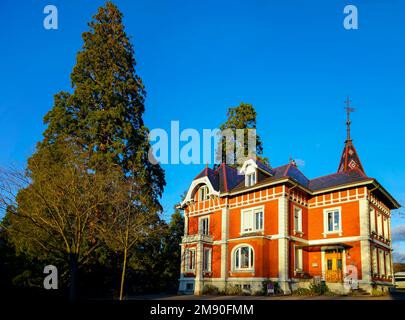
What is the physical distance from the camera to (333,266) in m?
26.0

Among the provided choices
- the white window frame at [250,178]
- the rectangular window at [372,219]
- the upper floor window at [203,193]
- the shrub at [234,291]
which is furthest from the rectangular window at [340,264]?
the upper floor window at [203,193]

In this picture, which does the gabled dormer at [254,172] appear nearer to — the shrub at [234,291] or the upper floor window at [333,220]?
the upper floor window at [333,220]

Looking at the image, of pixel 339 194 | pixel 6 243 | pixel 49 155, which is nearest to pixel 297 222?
pixel 339 194

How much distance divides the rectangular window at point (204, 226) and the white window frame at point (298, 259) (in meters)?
7.43

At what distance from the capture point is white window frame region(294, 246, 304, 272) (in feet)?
86.2

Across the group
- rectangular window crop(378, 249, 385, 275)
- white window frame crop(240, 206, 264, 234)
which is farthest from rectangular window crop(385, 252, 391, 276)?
white window frame crop(240, 206, 264, 234)

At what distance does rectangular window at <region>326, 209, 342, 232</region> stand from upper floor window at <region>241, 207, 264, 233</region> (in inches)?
185

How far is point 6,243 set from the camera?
25.6 metres

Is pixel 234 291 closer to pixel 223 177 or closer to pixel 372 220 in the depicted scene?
pixel 223 177

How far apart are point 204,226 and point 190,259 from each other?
9.61 ft

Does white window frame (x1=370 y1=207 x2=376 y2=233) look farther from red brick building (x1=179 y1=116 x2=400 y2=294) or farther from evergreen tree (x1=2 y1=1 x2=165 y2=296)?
evergreen tree (x1=2 y1=1 x2=165 y2=296)

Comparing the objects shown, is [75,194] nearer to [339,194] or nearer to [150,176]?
[150,176]

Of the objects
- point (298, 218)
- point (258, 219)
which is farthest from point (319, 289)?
point (258, 219)

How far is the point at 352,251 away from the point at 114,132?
1954 centimetres
